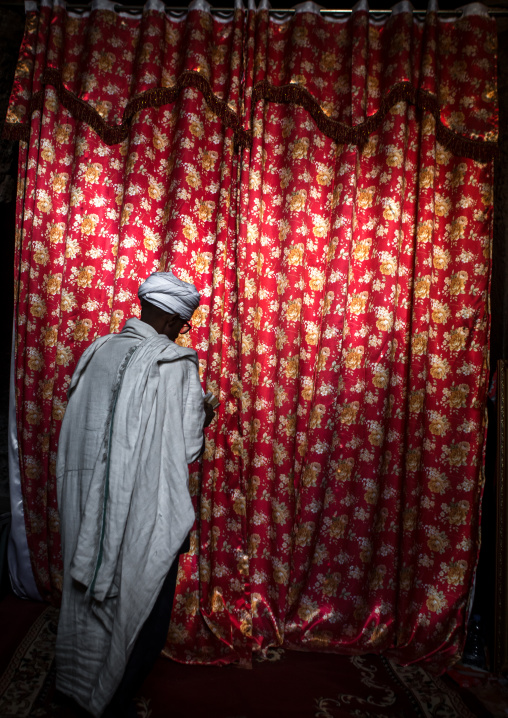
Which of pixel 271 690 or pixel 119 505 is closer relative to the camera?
pixel 119 505

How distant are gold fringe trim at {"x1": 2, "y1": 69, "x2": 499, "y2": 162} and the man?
1.47m

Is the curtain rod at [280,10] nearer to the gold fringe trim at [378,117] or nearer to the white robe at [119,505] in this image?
the gold fringe trim at [378,117]

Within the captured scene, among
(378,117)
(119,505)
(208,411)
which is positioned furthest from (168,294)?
(378,117)

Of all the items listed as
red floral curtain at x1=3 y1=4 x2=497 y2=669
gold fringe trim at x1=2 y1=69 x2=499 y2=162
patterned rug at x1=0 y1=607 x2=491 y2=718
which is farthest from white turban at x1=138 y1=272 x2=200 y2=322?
patterned rug at x1=0 y1=607 x2=491 y2=718

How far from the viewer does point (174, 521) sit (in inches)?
63.3

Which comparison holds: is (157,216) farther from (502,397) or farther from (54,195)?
(502,397)

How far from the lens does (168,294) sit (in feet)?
5.88

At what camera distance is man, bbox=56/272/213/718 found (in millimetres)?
1547

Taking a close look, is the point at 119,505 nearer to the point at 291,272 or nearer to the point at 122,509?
the point at 122,509

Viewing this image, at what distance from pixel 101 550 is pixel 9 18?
301 cm

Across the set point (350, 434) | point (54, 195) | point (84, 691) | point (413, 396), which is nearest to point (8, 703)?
point (84, 691)

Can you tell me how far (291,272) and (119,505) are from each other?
58.1 inches


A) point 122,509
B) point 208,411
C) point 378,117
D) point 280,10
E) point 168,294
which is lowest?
point 122,509

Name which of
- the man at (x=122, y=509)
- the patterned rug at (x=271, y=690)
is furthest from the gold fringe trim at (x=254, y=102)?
the patterned rug at (x=271, y=690)
